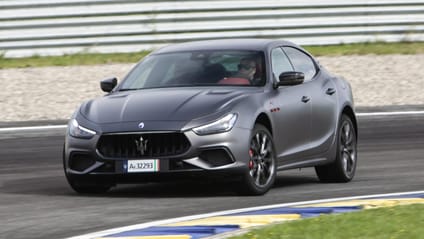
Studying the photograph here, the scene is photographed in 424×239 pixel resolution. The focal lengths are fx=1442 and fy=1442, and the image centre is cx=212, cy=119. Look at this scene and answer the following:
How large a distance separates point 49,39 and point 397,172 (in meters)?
11.4

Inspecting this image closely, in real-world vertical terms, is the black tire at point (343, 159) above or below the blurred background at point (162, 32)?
above

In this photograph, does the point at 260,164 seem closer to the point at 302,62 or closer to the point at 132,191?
the point at 132,191

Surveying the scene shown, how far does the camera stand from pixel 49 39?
2511 cm

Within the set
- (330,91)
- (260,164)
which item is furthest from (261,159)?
(330,91)

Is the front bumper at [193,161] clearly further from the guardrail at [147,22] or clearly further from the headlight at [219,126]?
the guardrail at [147,22]

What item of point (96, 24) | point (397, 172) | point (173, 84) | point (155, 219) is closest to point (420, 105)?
point (96, 24)

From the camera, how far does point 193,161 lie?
11969 millimetres

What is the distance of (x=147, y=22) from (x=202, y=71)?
12.1 metres

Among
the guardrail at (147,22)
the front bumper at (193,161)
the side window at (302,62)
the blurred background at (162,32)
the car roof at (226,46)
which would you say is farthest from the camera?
the guardrail at (147,22)

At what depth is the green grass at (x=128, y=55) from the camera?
83.3 feet

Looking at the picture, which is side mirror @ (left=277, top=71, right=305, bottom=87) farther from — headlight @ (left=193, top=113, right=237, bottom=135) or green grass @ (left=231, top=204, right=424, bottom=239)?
green grass @ (left=231, top=204, right=424, bottom=239)

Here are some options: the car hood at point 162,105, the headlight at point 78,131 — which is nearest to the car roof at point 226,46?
the car hood at point 162,105

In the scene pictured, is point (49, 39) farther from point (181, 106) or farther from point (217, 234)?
point (217, 234)

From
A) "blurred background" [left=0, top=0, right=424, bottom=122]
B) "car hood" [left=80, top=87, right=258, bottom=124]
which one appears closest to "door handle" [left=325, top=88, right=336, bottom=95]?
"car hood" [left=80, top=87, right=258, bottom=124]
